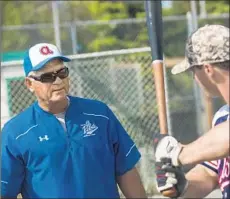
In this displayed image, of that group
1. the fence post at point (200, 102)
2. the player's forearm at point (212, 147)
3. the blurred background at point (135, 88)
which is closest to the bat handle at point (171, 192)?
the player's forearm at point (212, 147)

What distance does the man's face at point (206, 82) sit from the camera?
11.1 ft

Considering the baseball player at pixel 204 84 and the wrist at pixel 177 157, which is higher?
the baseball player at pixel 204 84

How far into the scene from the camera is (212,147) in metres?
3.29

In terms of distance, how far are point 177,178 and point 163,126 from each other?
106cm

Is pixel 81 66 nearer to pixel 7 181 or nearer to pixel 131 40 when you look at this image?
pixel 7 181

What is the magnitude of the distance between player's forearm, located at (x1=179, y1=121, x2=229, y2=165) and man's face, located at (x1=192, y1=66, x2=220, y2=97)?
0.51ft

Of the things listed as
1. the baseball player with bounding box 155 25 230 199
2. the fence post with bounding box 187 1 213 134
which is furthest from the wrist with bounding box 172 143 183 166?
the fence post with bounding box 187 1 213 134

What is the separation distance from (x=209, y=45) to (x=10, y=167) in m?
1.93

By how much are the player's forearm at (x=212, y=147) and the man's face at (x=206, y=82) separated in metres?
0.15

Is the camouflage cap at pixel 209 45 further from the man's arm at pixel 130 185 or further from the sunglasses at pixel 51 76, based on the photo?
the man's arm at pixel 130 185

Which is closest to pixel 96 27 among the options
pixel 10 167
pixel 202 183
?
pixel 10 167

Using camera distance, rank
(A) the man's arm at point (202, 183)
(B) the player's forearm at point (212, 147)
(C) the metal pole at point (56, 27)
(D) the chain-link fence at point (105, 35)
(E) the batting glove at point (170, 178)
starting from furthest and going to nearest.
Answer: (D) the chain-link fence at point (105, 35), (C) the metal pole at point (56, 27), (A) the man's arm at point (202, 183), (E) the batting glove at point (170, 178), (B) the player's forearm at point (212, 147)

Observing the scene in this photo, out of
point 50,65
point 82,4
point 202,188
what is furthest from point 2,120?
point 82,4

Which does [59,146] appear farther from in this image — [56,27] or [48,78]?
[56,27]
